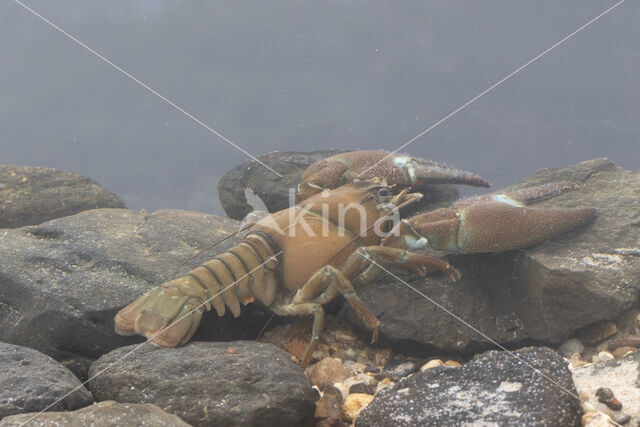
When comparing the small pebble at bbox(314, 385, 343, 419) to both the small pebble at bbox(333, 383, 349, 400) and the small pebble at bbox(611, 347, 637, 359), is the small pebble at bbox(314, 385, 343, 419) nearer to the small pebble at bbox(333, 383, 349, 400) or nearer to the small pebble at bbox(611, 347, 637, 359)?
the small pebble at bbox(333, 383, 349, 400)

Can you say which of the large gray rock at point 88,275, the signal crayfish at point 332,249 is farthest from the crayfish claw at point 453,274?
the large gray rock at point 88,275

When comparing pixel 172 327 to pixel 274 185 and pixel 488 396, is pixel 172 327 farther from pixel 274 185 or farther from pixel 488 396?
pixel 274 185

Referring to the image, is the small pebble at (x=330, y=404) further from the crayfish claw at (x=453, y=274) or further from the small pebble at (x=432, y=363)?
the crayfish claw at (x=453, y=274)

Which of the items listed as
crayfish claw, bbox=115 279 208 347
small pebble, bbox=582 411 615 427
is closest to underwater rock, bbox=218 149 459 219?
crayfish claw, bbox=115 279 208 347

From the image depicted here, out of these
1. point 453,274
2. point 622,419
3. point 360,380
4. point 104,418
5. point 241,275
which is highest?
point 241,275

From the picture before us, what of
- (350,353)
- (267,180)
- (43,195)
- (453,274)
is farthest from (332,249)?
(43,195)

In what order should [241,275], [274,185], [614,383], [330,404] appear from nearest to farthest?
[614,383]
[330,404]
[241,275]
[274,185]

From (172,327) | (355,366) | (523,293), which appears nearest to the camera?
(172,327)
